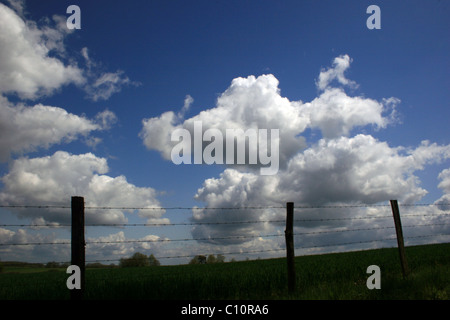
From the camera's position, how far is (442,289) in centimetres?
852

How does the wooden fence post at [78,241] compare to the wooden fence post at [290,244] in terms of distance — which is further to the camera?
the wooden fence post at [290,244]

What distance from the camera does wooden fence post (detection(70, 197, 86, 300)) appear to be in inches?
268

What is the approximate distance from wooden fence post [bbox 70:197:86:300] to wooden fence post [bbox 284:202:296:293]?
5.05m

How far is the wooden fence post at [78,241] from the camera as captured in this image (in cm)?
681

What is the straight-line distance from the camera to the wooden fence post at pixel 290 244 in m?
8.29

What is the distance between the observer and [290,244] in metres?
8.45

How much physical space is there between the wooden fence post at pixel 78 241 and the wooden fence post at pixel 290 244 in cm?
505

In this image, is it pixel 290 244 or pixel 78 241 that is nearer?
pixel 78 241

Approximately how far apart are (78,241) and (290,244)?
5.27m

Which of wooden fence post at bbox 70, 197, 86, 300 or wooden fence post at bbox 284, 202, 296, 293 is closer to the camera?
wooden fence post at bbox 70, 197, 86, 300
